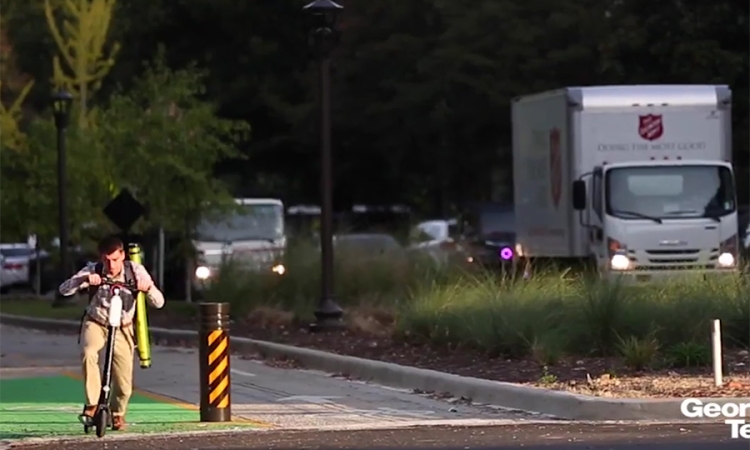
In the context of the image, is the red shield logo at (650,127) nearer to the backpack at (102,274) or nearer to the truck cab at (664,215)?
the truck cab at (664,215)

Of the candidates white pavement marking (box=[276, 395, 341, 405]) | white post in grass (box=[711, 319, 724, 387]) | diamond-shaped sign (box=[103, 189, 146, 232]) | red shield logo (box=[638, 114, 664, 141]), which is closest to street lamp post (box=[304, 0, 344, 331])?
white pavement marking (box=[276, 395, 341, 405])

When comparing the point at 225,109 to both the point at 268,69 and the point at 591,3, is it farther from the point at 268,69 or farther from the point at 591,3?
the point at 591,3

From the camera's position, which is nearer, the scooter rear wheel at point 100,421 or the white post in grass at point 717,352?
the scooter rear wheel at point 100,421

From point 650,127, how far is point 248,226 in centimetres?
1006

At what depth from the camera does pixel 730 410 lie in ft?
40.7

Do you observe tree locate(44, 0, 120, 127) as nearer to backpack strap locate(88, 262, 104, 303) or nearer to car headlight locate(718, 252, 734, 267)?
car headlight locate(718, 252, 734, 267)

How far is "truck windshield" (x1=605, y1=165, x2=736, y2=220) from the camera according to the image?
23.0m

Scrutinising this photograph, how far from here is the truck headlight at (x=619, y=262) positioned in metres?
22.7

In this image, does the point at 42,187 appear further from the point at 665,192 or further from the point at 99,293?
the point at 99,293

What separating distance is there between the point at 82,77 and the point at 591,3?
13.0 m

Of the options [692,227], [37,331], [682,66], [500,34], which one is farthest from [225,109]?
[692,227]

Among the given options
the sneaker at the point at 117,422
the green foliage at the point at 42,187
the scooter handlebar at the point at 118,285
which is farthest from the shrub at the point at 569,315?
the green foliage at the point at 42,187

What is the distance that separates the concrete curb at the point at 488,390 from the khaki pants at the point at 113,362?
3.50m

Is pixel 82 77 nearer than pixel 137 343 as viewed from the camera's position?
No
